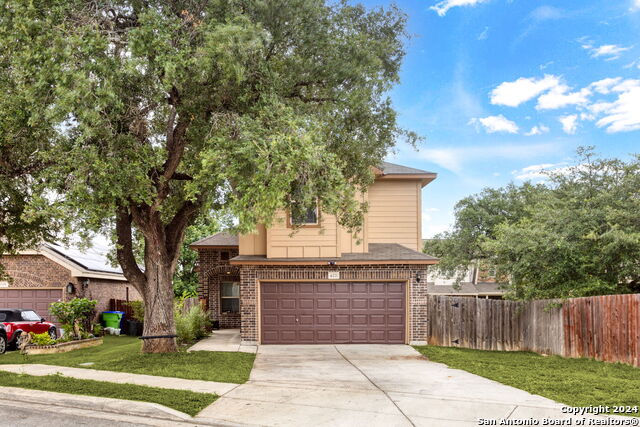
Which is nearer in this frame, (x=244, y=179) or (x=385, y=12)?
(x=244, y=179)

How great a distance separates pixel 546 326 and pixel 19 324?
16522mm

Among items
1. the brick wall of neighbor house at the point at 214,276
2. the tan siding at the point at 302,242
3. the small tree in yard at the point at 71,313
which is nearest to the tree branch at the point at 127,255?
the tan siding at the point at 302,242

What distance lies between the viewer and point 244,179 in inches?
408

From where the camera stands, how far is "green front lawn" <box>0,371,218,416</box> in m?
7.94

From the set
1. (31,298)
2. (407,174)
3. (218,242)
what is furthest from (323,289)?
(31,298)

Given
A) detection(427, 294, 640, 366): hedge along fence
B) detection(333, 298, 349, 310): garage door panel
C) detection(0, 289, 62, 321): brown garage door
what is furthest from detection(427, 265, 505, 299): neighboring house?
detection(0, 289, 62, 321): brown garage door

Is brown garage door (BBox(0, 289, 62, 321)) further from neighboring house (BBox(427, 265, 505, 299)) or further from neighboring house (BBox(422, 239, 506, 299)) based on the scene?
neighboring house (BBox(427, 265, 505, 299))

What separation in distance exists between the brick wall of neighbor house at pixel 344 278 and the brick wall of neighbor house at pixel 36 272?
947 cm

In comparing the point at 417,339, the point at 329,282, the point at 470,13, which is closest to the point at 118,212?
the point at 329,282

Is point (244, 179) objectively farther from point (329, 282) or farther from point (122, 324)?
point (122, 324)

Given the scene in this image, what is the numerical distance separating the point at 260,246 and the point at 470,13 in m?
10.9

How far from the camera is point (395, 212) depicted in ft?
63.5

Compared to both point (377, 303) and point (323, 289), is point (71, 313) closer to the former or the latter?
point (323, 289)

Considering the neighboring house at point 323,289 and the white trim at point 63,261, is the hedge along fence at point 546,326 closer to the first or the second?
the neighboring house at point 323,289
